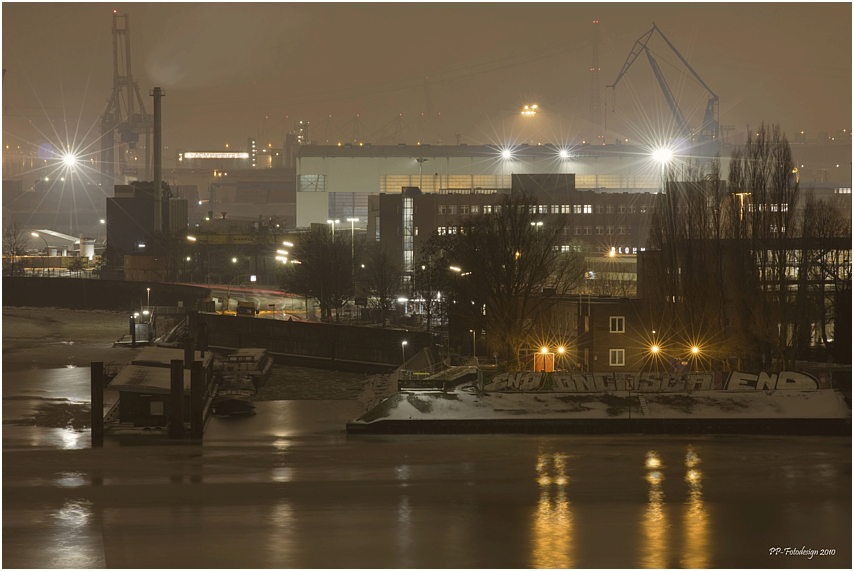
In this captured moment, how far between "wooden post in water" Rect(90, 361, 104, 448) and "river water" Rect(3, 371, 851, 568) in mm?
291

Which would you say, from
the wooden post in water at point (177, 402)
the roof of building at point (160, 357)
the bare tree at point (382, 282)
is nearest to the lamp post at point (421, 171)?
the bare tree at point (382, 282)

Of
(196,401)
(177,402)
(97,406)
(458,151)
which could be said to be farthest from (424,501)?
(458,151)

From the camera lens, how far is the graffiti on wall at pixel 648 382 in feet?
59.7

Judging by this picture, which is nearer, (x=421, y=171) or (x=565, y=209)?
(x=565, y=209)

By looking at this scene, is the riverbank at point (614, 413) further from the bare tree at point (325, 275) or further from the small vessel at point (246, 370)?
the bare tree at point (325, 275)

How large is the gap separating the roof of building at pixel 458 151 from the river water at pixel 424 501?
53.5 meters

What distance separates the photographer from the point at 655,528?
1075 cm

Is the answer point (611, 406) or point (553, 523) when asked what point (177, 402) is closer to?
point (611, 406)

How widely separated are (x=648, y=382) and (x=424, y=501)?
7895 mm

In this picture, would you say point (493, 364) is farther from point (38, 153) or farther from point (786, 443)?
point (38, 153)

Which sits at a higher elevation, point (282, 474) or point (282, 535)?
point (282, 474)

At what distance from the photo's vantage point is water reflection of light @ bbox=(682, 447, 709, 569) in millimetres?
9617

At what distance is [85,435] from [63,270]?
42.1m

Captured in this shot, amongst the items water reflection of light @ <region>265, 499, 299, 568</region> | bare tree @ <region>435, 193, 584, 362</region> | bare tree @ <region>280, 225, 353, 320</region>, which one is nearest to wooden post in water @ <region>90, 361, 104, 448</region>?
water reflection of light @ <region>265, 499, 299, 568</region>
